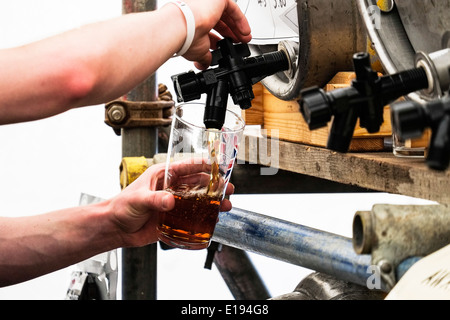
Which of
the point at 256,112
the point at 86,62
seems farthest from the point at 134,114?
the point at 86,62

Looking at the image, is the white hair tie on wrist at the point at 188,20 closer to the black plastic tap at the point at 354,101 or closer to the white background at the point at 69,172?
the black plastic tap at the point at 354,101

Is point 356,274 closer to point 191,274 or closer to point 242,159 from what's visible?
point 242,159

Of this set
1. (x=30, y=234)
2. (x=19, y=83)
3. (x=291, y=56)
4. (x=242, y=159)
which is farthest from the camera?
(x=242, y=159)

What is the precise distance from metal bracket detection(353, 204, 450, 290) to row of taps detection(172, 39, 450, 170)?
0.45ft

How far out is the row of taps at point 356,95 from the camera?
0.78m

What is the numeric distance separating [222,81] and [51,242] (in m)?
A: 0.81

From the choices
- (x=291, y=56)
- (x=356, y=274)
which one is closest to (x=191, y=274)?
(x=291, y=56)

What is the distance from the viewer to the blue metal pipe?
120 centimetres

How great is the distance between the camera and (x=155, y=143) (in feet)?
9.11

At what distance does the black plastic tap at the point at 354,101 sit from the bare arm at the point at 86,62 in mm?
384

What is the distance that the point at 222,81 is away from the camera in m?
1.31

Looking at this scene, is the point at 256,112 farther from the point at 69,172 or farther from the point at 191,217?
the point at 69,172
